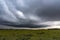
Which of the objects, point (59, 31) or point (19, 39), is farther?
point (59, 31)

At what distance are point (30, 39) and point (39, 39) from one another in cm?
122

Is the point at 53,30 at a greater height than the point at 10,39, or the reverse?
the point at 53,30

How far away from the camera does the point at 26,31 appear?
89.1 ft

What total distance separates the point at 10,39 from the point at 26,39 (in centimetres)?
184

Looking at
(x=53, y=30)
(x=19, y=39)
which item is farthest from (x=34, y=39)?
(x=53, y=30)

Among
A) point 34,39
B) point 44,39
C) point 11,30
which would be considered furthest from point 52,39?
point 11,30

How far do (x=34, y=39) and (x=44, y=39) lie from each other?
4.80ft

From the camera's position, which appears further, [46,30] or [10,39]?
[46,30]

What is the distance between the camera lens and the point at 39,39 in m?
20.1

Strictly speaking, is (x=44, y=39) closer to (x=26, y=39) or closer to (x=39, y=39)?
(x=39, y=39)

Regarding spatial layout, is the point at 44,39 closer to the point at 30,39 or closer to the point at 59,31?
the point at 30,39

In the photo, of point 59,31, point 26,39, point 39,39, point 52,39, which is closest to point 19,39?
point 26,39

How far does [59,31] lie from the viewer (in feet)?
88.5

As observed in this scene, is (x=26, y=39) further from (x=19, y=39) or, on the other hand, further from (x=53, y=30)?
(x=53, y=30)
